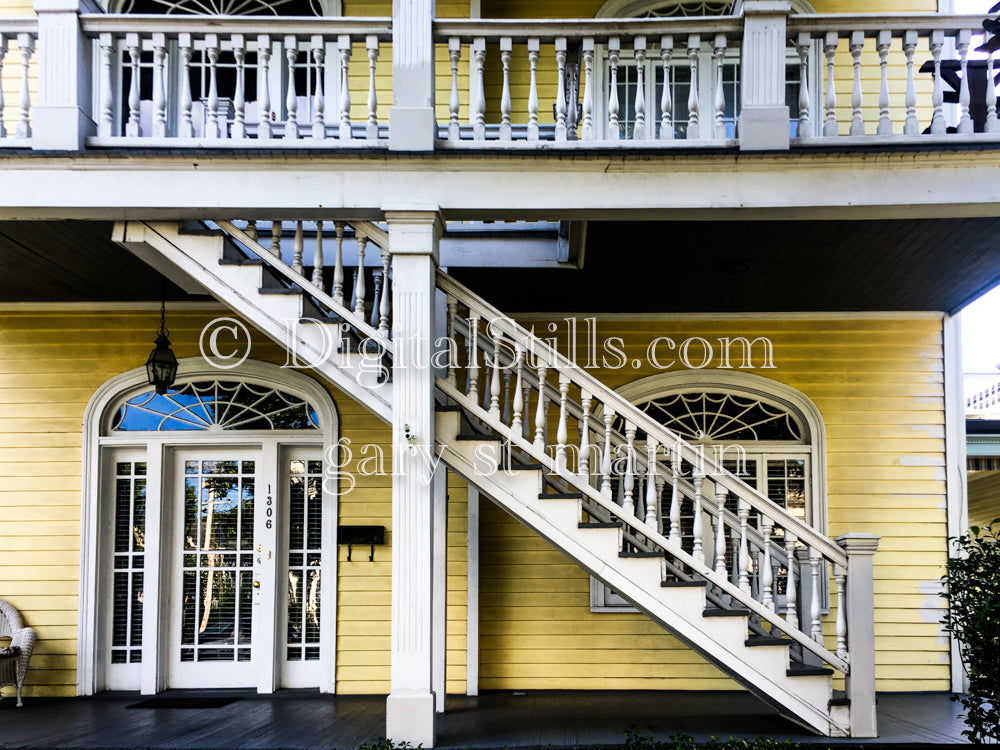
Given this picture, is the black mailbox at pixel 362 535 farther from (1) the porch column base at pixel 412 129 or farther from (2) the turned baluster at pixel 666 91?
(2) the turned baluster at pixel 666 91

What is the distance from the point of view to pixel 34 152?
5012mm

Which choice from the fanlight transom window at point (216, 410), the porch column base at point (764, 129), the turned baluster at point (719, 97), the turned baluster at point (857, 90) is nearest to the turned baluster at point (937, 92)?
the turned baluster at point (857, 90)

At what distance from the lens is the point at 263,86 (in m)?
5.20

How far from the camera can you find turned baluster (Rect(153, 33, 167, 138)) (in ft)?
16.9

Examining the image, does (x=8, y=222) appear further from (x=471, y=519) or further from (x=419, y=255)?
(x=471, y=519)

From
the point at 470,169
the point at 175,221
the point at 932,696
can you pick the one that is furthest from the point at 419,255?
the point at 932,696

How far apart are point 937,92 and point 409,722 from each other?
4692mm

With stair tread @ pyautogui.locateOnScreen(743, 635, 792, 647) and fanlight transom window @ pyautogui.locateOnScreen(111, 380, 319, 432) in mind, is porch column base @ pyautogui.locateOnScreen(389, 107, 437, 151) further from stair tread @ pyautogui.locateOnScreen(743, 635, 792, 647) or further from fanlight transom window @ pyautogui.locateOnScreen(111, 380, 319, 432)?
stair tread @ pyautogui.locateOnScreen(743, 635, 792, 647)

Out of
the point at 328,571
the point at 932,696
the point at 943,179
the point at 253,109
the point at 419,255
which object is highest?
the point at 253,109

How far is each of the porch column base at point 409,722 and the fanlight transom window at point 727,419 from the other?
3.44 metres

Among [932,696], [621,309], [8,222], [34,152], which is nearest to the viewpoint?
[34,152]

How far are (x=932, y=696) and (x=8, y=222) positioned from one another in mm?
7368

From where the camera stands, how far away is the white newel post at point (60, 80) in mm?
5051

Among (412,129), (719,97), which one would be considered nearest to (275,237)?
(412,129)
